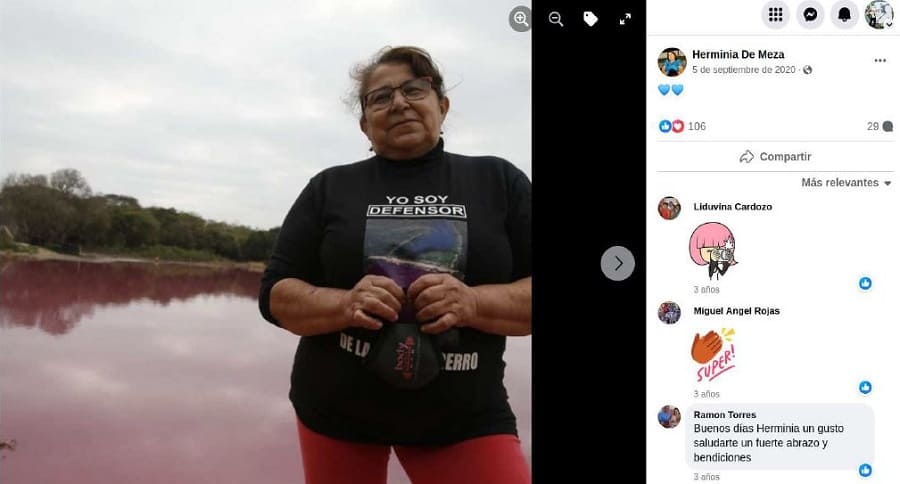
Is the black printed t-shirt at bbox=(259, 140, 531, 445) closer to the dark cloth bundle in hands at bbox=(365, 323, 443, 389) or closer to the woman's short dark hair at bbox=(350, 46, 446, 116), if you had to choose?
the dark cloth bundle in hands at bbox=(365, 323, 443, 389)

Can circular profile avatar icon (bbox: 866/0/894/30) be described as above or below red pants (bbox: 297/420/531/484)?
above

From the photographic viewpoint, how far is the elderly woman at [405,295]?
34.5 inches

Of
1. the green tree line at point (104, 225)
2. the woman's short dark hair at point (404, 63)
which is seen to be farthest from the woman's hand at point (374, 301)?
the woman's short dark hair at point (404, 63)

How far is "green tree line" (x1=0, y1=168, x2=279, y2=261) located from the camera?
37.0 inches

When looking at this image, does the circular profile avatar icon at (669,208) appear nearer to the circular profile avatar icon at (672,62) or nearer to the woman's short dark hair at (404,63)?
the circular profile avatar icon at (672,62)

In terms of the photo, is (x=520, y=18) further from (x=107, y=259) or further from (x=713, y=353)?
(x=107, y=259)

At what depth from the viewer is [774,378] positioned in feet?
2.67

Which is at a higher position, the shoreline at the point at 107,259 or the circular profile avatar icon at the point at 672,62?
the circular profile avatar icon at the point at 672,62

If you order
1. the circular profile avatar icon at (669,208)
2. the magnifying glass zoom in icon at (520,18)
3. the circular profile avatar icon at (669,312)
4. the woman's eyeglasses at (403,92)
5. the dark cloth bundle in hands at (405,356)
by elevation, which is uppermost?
the magnifying glass zoom in icon at (520,18)

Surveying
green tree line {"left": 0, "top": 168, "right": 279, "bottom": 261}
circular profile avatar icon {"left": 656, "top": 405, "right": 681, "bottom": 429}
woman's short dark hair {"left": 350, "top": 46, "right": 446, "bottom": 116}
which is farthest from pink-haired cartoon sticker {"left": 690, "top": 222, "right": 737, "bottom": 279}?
green tree line {"left": 0, "top": 168, "right": 279, "bottom": 261}

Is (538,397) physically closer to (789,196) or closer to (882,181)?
(789,196)

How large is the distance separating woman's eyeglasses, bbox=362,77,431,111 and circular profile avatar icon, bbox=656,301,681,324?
1.73 feet

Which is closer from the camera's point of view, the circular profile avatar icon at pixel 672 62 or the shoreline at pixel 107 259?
the circular profile avatar icon at pixel 672 62

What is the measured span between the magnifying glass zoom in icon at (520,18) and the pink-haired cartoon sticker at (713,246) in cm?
42
